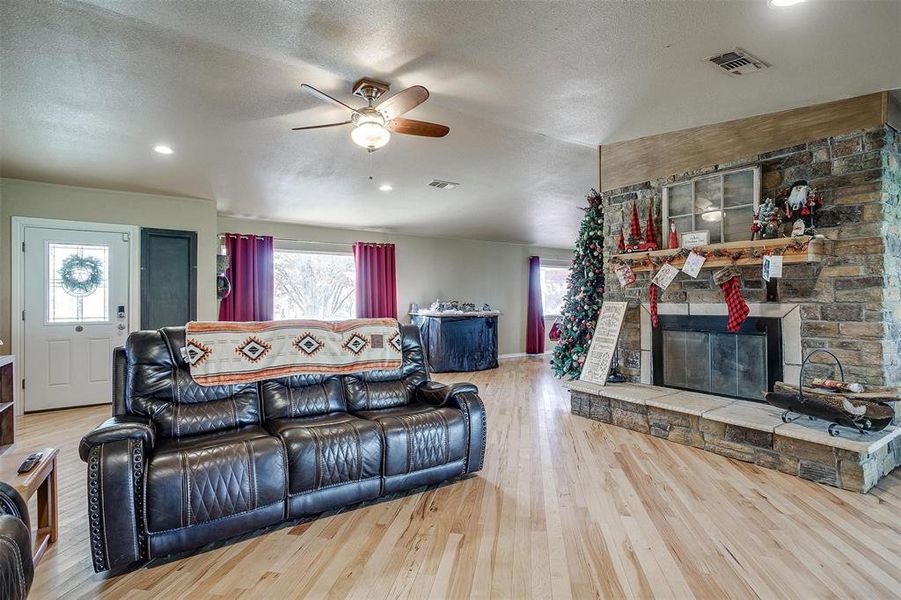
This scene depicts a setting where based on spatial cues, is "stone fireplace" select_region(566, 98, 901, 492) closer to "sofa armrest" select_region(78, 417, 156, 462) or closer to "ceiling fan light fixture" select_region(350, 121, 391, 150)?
"ceiling fan light fixture" select_region(350, 121, 391, 150)

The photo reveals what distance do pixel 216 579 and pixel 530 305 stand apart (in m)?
8.16

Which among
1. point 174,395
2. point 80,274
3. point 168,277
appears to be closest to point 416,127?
point 174,395

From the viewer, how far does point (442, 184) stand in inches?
197

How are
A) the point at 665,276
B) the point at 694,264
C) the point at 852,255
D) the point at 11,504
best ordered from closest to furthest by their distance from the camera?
the point at 11,504
the point at 852,255
the point at 694,264
the point at 665,276

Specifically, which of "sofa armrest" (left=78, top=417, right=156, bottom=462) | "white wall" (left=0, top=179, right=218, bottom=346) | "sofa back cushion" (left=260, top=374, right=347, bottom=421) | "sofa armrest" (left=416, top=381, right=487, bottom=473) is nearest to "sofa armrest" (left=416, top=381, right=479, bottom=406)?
"sofa armrest" (left=416, top=381, right=487, bottom=473)

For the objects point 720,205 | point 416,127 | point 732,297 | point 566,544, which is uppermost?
point 416,127

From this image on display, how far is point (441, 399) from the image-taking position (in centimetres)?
300

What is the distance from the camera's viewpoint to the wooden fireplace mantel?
3.06 meters

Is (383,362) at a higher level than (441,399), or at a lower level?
higher

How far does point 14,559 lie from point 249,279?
241 inches

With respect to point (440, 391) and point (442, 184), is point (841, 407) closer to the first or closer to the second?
point (440, 391)

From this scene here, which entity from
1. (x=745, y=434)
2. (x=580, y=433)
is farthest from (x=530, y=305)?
(x=745, y=434)

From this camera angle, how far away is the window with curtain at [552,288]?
394 inches

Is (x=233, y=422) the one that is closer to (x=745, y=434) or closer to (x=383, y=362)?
(x=383, y=362)
